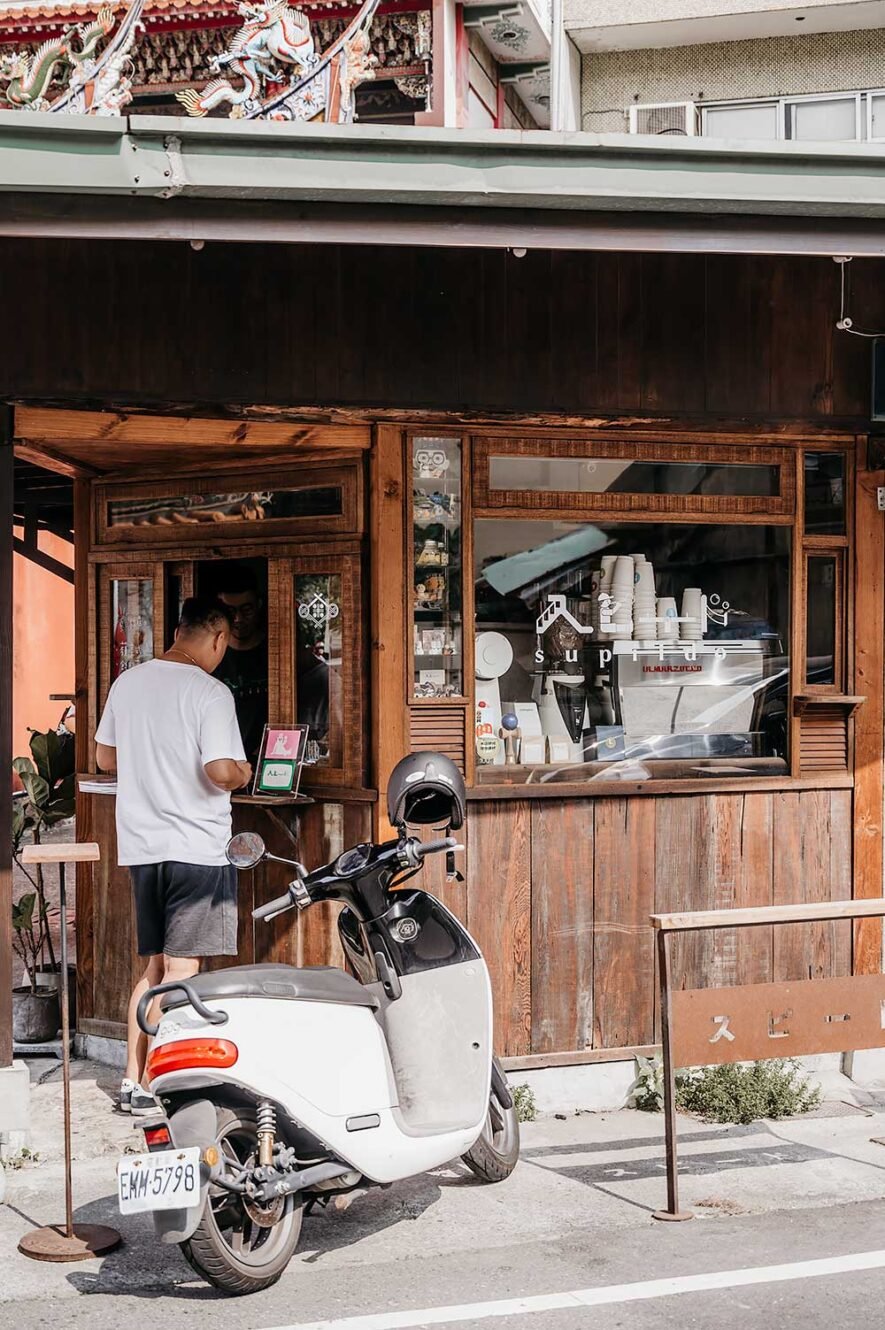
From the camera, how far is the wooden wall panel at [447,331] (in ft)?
18.8

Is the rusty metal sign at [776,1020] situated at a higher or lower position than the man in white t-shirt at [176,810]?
lower

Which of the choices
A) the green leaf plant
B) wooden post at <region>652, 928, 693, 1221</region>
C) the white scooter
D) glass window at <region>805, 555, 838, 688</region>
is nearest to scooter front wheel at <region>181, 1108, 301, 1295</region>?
the white scooter

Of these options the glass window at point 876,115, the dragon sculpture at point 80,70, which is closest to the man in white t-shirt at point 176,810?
the glass window at point 876,115

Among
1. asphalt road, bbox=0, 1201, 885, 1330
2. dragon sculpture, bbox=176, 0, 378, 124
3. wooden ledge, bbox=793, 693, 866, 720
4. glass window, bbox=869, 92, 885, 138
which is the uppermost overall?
dragon sculpture, bbox=176, 0, 378, 124

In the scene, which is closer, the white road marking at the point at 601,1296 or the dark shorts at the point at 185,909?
the white road marking at the point at 601,1296

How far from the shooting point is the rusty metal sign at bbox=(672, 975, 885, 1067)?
4883 mm

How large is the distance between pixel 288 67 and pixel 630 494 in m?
10.3

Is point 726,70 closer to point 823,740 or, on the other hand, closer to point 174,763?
point 823,740

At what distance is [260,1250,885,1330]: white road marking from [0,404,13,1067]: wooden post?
209 cm

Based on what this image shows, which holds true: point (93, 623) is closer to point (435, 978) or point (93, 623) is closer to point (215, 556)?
point (215, 556)

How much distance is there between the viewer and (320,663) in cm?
639

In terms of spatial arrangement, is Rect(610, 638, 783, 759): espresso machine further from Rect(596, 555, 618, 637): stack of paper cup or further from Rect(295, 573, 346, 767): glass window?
Rect(295, 573, 346, 767): glass window

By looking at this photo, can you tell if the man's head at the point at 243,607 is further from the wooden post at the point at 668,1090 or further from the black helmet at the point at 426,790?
the wooden post at the point at 668,1090

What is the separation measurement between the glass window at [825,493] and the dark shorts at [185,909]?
3.17m
